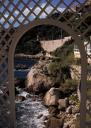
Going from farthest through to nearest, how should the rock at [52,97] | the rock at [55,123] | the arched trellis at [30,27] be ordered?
1. the rock at [52,97]
2. the rock at [55,123]
3. the arched trellis at [30,27]

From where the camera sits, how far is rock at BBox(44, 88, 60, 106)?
1624 centimetres

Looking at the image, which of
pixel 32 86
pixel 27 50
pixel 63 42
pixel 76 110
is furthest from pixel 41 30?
pixel 76 110

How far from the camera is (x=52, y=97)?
16578 millimetres

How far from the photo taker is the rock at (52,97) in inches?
639

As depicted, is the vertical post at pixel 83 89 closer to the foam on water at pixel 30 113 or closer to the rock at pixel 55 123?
the rock at pixel 55 123

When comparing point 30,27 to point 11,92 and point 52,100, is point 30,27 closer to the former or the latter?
point 11,92

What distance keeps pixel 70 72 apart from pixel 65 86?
1.06 m

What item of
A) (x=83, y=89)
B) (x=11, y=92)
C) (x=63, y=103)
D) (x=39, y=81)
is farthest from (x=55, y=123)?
(x=83, y=89)

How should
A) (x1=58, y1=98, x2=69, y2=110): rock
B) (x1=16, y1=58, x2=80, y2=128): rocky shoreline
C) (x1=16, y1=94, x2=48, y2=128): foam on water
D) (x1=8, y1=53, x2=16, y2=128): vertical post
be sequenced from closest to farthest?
(x1=8, y1=53, x2=16, y2=128): vertical post
(x1=16, y1=58, x2=80, y2=128): rocky shoreline
(x1=16, y1=94, x2=48, y2=128): foam on water
(x1=58, y1=98, x2=69, y2=110): rock

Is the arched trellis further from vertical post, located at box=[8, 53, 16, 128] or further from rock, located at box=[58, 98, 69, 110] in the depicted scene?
rock, located at box=[58, 98, 69, 110]

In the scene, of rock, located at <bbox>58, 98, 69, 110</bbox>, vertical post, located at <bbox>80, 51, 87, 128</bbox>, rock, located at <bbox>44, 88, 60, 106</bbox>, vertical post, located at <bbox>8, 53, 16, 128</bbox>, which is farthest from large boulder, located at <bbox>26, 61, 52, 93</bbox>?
vertical post, located at <bbox>80, 51, 87, 128</bbox>

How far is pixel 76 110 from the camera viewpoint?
14.2m

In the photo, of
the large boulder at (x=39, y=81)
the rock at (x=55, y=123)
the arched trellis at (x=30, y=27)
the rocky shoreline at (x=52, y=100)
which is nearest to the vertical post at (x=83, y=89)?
the arched trellis at (x=30, y=27)

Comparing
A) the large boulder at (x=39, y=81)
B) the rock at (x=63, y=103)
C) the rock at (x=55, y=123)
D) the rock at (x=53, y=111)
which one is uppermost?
the large boulder at (x=39, y=81)
